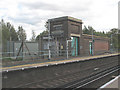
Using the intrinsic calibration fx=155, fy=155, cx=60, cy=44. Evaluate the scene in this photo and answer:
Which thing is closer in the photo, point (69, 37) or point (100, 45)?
point (69, 37)

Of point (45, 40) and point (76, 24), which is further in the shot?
point (76, 24)

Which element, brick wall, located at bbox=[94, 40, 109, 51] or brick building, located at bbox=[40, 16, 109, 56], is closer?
brick building, located at bbox=[40, 16, 109, 56]

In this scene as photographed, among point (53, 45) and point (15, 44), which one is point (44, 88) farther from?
point (53, 45)

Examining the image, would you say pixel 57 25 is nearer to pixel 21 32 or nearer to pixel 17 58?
pixel 17 58

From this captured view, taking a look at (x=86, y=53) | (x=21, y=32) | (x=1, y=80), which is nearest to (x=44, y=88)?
(x=1, y=80)

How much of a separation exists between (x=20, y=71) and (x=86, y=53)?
23675mm

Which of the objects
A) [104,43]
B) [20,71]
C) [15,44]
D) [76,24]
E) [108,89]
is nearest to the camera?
[108,89]

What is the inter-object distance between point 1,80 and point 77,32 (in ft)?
78.2

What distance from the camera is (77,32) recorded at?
33.1m

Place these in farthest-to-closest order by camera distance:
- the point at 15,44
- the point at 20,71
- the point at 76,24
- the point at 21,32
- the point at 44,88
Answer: the point at 21,32 < the point at 76,24 < the point at 15,44 < the point at 20,71 < the point at 44,88

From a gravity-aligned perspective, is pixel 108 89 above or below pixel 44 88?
above

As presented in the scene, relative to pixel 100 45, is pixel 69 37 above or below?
above

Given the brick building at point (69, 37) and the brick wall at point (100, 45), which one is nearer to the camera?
the brick building at point (69, 37)

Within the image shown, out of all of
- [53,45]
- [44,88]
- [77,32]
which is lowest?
[44,88]
